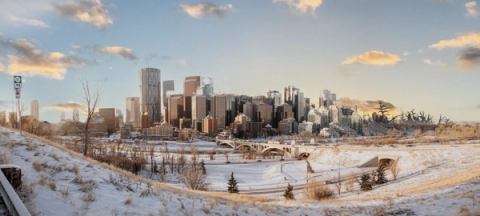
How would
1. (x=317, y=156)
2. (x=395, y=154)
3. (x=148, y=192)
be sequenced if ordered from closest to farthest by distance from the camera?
(x=148, y=192) → (x=395, y=154) → (x=317, y=156)

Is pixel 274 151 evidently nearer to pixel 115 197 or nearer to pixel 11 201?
pixel 115 197

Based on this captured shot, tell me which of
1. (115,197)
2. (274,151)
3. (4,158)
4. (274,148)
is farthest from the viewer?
(274,151)

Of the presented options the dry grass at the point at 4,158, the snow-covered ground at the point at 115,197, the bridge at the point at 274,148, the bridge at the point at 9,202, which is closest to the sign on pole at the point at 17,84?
the snow-covered ground at the point at 115,197

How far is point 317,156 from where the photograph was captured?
10550 cm

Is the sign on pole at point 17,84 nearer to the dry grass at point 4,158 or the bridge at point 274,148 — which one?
the dry grass at point 4,158

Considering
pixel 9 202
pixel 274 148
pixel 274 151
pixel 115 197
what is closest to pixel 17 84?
pixel 115 197

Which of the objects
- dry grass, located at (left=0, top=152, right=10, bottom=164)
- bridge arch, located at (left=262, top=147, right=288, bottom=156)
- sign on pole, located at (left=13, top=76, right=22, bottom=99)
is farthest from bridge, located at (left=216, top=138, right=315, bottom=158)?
dry grass, located at (left=0, top=152, right=10, bottom=164)

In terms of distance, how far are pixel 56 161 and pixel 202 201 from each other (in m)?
6.43

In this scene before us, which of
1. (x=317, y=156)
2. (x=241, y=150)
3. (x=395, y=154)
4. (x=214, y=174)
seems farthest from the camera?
(x=241, y=150)

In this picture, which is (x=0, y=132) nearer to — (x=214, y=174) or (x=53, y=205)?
(x=53, y=205)

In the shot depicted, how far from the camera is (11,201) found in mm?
10211

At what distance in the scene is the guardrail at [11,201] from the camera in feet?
32.3

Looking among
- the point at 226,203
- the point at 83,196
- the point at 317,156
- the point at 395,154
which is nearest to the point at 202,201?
the point at 226,203

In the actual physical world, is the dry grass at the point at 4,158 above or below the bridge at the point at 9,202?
above
